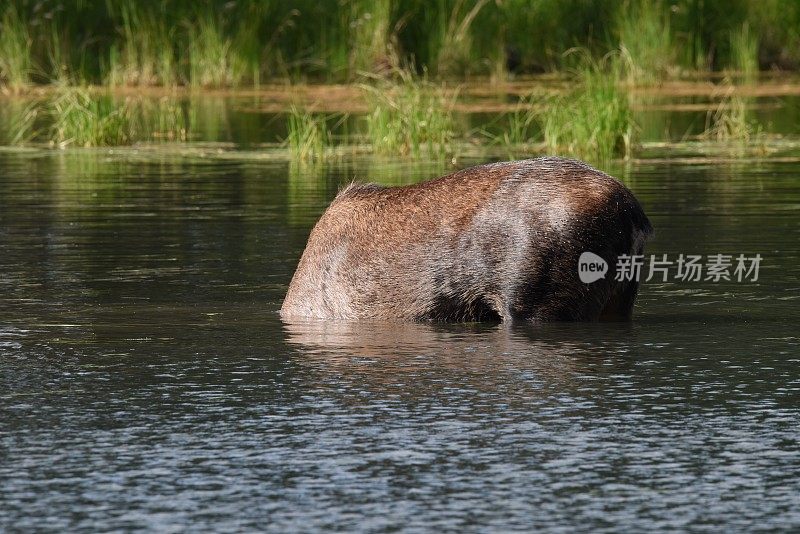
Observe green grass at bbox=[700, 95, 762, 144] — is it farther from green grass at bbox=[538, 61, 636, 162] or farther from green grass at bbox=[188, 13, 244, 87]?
green grass at bbox=[188, 13, 244, 87]

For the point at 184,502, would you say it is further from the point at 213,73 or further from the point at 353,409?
the point at 213,73

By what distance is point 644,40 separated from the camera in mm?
29312

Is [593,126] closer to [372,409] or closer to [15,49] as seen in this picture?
[372,409]

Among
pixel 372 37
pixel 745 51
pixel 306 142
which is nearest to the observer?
pixel 306 142

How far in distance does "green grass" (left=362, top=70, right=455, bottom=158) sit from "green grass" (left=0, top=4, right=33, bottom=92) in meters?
10.6

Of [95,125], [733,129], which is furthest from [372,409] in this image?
[95,125]

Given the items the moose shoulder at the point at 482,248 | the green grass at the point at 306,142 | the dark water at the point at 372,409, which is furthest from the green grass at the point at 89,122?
the moose shoulder at the point at 482,248

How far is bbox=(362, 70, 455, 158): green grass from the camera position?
19.7m

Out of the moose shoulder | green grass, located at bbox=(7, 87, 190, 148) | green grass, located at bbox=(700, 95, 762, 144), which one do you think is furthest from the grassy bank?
the moose shoulder

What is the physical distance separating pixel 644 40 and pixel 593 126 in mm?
11062

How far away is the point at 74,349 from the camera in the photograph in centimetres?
838

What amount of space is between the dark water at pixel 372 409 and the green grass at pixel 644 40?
683 inches

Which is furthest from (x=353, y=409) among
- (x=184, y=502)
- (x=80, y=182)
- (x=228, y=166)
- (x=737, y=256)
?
(x=228, y=166)

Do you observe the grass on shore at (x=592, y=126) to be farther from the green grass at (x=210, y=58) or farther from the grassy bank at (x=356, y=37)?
the green grass at (x=210, y=58)
